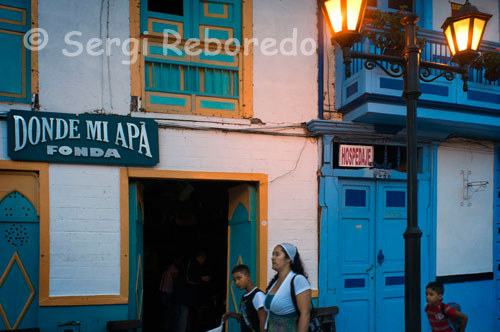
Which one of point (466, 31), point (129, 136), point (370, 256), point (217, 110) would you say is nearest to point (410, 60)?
point (466, 31)

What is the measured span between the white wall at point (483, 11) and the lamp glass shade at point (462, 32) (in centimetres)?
384

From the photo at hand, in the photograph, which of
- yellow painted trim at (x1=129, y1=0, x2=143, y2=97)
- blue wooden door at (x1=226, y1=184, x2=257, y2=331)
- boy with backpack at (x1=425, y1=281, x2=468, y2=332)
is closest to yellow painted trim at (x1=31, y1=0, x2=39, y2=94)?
yellow painted trim at (x1=129, y1=0, x2=143, y2=97)

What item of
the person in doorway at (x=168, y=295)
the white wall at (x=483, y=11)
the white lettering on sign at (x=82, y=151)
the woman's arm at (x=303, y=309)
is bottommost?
the person in doorway at (x=168, y=295)

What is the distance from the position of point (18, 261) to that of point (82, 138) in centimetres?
198

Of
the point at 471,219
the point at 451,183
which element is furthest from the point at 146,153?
the point at 471,219

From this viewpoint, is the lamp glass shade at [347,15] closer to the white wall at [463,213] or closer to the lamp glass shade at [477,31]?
the lamp glass shade at [477,31]

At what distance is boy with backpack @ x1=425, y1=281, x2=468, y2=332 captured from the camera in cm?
555

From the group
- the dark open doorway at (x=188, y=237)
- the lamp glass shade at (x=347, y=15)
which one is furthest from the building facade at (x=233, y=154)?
the lamp glass shade at (x=347, y=15)

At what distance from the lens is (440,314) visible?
5613 millimetres

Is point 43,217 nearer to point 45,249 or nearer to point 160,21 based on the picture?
point 45,249

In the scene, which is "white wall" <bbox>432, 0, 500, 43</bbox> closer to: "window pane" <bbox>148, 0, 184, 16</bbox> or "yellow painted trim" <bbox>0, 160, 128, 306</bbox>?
"window pane" <bbox>148, 0, 184, 16</bbox>

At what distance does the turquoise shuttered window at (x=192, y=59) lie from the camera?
7.25 m

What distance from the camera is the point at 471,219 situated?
885 centimetres

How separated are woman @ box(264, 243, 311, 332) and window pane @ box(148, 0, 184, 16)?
4729 mm
